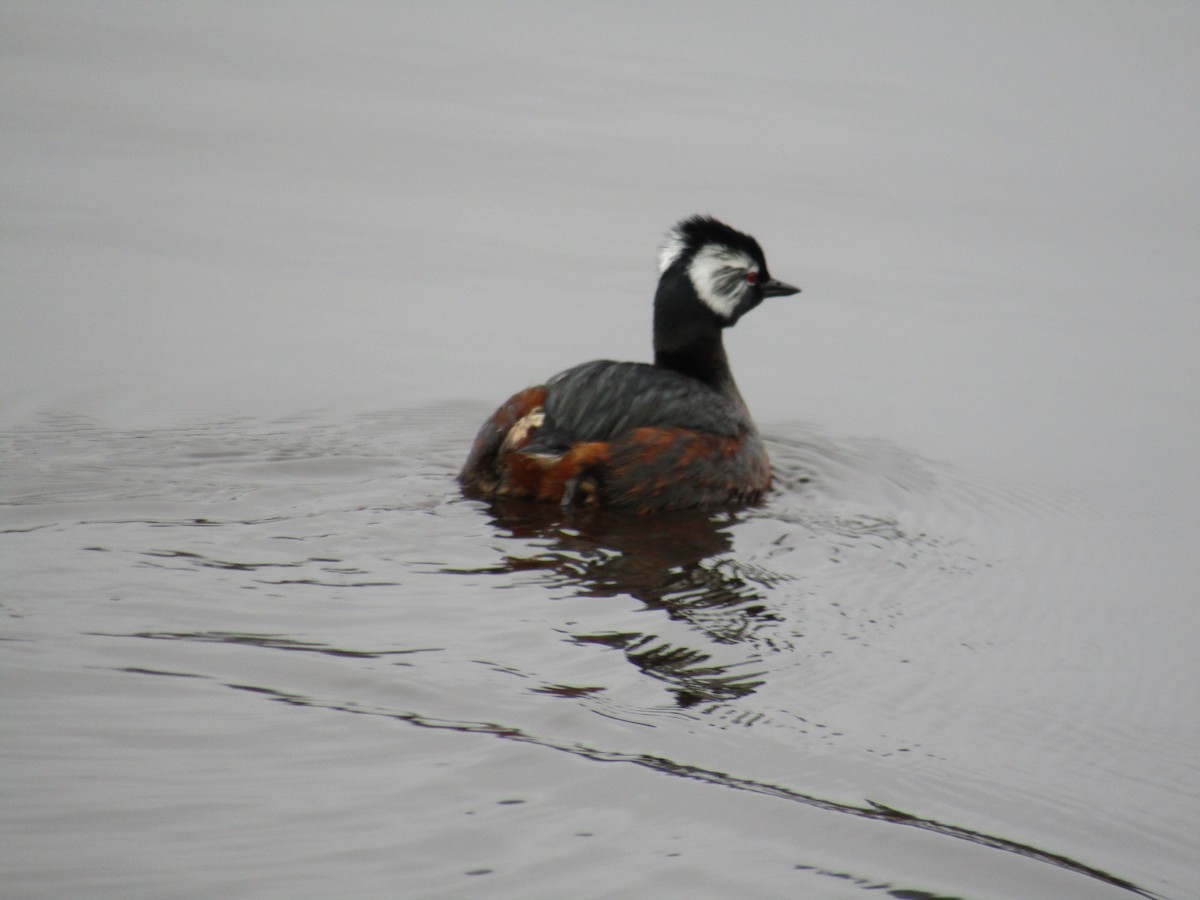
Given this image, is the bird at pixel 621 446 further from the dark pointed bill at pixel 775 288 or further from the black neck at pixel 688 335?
the dark pointed bill at pixel 775 288

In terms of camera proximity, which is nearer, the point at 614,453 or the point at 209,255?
the point at 614,453

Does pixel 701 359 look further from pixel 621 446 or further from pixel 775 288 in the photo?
pixel 621 446

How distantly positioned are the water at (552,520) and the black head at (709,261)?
91 centimetres

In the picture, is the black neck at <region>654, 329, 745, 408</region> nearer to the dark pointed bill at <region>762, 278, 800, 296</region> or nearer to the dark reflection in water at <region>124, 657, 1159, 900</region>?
the dark pointed bill at <region>762, 278, 800, 296</region>

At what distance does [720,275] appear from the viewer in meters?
8.72

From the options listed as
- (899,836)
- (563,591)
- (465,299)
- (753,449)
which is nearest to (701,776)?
(899,836)

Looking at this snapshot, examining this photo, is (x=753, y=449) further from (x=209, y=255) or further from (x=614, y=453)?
(x=209, y=255)

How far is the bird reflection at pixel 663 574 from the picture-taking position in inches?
219

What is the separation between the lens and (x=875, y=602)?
658 cm

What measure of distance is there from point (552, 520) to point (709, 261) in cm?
195

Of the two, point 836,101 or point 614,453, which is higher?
point 836,101

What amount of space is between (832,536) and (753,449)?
804mm

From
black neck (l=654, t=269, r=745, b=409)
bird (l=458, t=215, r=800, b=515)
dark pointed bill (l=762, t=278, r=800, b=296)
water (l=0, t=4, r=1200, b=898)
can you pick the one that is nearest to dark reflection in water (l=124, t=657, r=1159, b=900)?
water (l=0, t=4, r=1200, b=898)

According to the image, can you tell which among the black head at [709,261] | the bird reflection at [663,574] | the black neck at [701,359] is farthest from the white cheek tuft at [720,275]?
the bird reflection at [663,574]
